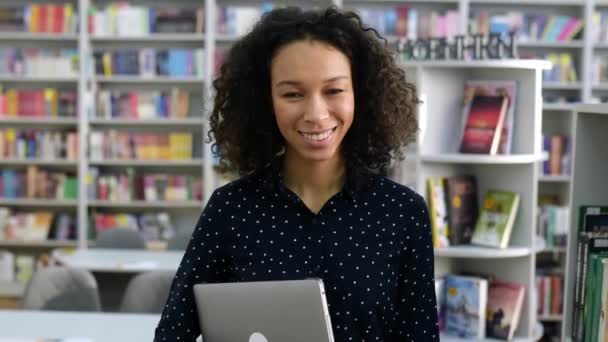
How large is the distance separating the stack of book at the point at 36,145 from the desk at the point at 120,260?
2232 mm

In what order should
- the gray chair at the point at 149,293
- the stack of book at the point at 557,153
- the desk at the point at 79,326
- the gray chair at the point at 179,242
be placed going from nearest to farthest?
the desk at the point at 79,326, the gray chair at the point at 149,293, the gray chair at the point at 179,242, the stack of book at the point at 557,153

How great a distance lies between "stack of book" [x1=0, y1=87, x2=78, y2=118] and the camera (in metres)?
7.11

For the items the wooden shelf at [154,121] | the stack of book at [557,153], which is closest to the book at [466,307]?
the stack of book at [557,153]

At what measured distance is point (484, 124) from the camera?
385cm

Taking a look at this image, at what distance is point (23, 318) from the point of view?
10.5ft

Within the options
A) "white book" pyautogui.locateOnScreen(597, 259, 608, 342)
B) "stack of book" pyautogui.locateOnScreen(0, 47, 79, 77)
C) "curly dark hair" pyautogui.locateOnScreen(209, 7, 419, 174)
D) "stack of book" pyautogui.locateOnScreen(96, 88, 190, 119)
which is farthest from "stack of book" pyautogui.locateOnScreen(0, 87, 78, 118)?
"white book" pyautogui.locateOnScreen(597, 259, 608, 342)

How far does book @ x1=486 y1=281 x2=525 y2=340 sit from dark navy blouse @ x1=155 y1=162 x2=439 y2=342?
2.35 metres

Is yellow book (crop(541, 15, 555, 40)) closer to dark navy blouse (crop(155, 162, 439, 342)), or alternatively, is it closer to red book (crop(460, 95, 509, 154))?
red book (crop(460, 95, 509, 154))

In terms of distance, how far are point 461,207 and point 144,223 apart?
3.87 metres

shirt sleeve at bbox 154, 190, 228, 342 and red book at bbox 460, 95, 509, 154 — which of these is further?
red book at bbox 460, 95, 509, 154

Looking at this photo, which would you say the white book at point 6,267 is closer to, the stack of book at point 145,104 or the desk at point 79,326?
the stack of book at point 145,104

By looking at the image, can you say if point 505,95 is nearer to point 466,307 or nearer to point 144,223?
point 466,307

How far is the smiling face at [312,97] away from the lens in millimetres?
1515

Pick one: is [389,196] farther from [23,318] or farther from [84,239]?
[84,239]
